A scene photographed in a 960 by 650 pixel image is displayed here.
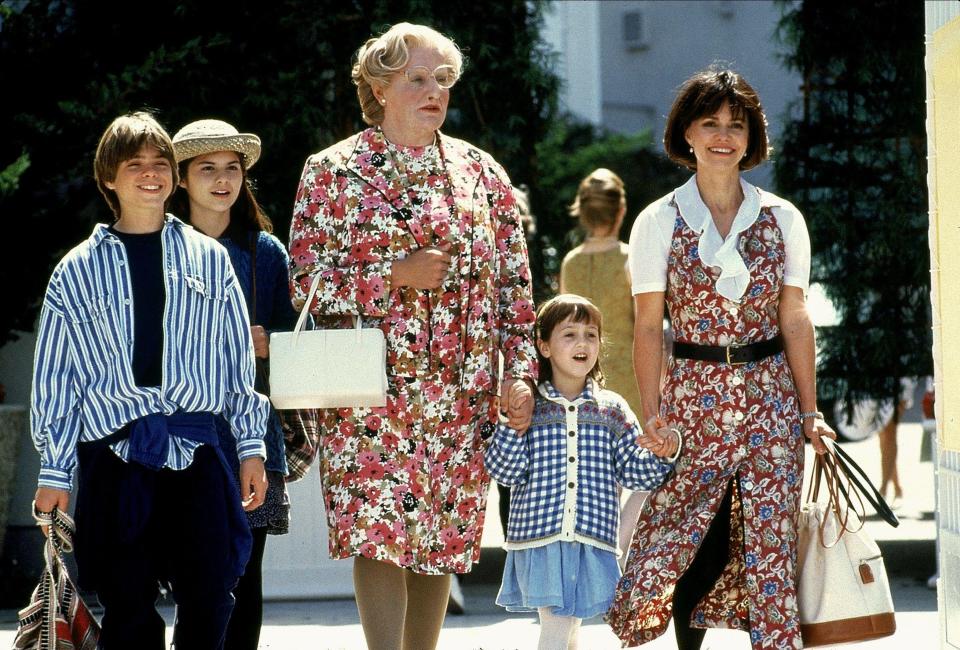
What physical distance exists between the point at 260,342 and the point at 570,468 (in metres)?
1.03

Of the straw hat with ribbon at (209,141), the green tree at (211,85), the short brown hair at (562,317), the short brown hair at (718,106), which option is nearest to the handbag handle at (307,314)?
the straw hat with ribbon at (209,141)

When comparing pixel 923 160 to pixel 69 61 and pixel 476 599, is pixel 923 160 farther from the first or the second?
pixel 69 61

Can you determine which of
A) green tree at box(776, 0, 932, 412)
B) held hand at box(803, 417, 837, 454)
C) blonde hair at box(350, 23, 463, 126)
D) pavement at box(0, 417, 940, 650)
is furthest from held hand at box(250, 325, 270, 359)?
green tree at box(776, 0, 932, 412)

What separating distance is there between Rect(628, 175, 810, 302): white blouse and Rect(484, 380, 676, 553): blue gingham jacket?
0.47 m

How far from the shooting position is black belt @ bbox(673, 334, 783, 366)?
4715 mm

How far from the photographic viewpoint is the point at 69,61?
316 inches

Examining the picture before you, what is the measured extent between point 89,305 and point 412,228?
3.30ft

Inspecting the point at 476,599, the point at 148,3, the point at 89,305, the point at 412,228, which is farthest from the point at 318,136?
the point at 89,305

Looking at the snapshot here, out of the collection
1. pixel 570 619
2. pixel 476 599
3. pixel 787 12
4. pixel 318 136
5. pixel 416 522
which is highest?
pixel 787 12

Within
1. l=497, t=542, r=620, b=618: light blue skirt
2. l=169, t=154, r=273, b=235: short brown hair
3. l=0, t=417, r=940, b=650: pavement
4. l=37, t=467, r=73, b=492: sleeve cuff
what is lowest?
l=0, t=417, r=940, b=650: pavement

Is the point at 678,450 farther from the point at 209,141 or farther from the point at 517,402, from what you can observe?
the point at 209,141

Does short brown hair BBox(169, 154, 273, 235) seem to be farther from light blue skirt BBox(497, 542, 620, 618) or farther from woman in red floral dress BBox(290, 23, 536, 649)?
light blue skirt BBox(497, 542, 620, 618)

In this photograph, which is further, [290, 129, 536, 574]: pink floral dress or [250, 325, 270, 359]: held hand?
[250, 325, 270, 359]: held hand

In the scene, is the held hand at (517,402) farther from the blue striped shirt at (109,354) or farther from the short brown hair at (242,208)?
the short brown hair at (242,208)
